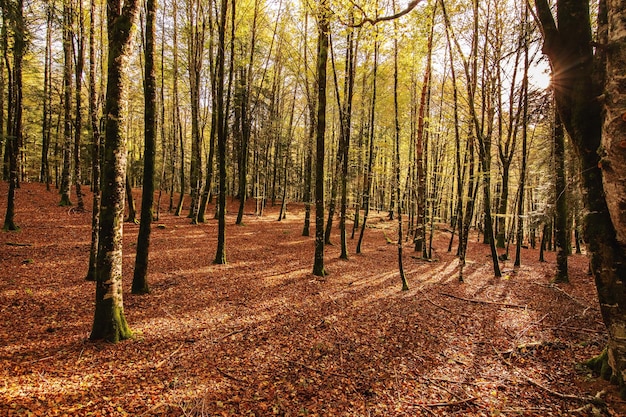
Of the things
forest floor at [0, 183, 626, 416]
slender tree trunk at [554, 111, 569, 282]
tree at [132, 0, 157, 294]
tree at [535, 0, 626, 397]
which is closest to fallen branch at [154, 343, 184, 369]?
forest floor at [0, 183, 626, 416]

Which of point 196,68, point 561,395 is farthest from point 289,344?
point 196,68

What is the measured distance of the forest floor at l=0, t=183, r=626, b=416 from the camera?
380 centimetres

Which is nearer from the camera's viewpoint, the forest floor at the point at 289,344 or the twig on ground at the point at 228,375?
the forest floor at the point at 289,344

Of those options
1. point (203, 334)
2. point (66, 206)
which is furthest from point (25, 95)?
point (203, 334)

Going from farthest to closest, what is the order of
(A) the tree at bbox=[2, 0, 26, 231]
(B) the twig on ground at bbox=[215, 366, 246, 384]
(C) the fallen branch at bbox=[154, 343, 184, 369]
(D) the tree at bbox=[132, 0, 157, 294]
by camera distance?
(A) the tree at bbox=[2, 0, 26, 231] < (D) the tree at bbox=[132, 0, 157, 294] < (C) the fallen branch at bbox=[154, 343, 184, 369] < (B) the twig on ground at bbox=[215, 366, 246, 384]

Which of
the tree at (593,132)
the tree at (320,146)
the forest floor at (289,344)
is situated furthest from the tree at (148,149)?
the tree at (593,132)

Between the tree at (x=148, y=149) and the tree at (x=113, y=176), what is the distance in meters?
1.52

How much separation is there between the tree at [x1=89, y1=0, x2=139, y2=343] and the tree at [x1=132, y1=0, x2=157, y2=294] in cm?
152

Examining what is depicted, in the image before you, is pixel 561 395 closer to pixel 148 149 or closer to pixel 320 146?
pixel 320 146

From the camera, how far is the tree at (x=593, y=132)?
3578 mm

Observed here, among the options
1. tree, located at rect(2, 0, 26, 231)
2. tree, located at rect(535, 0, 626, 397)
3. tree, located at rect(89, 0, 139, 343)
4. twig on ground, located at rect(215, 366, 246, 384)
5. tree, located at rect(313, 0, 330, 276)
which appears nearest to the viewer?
tree, located at rect(535, 0, 626, 397)

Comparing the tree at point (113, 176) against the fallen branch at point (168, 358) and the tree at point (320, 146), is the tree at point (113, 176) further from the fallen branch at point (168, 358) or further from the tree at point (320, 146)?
the tree at point (320, 146)

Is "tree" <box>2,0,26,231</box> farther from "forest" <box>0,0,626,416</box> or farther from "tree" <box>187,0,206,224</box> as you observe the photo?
"tree" <box>187,0,206,224</box>

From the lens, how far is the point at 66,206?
1680cm
